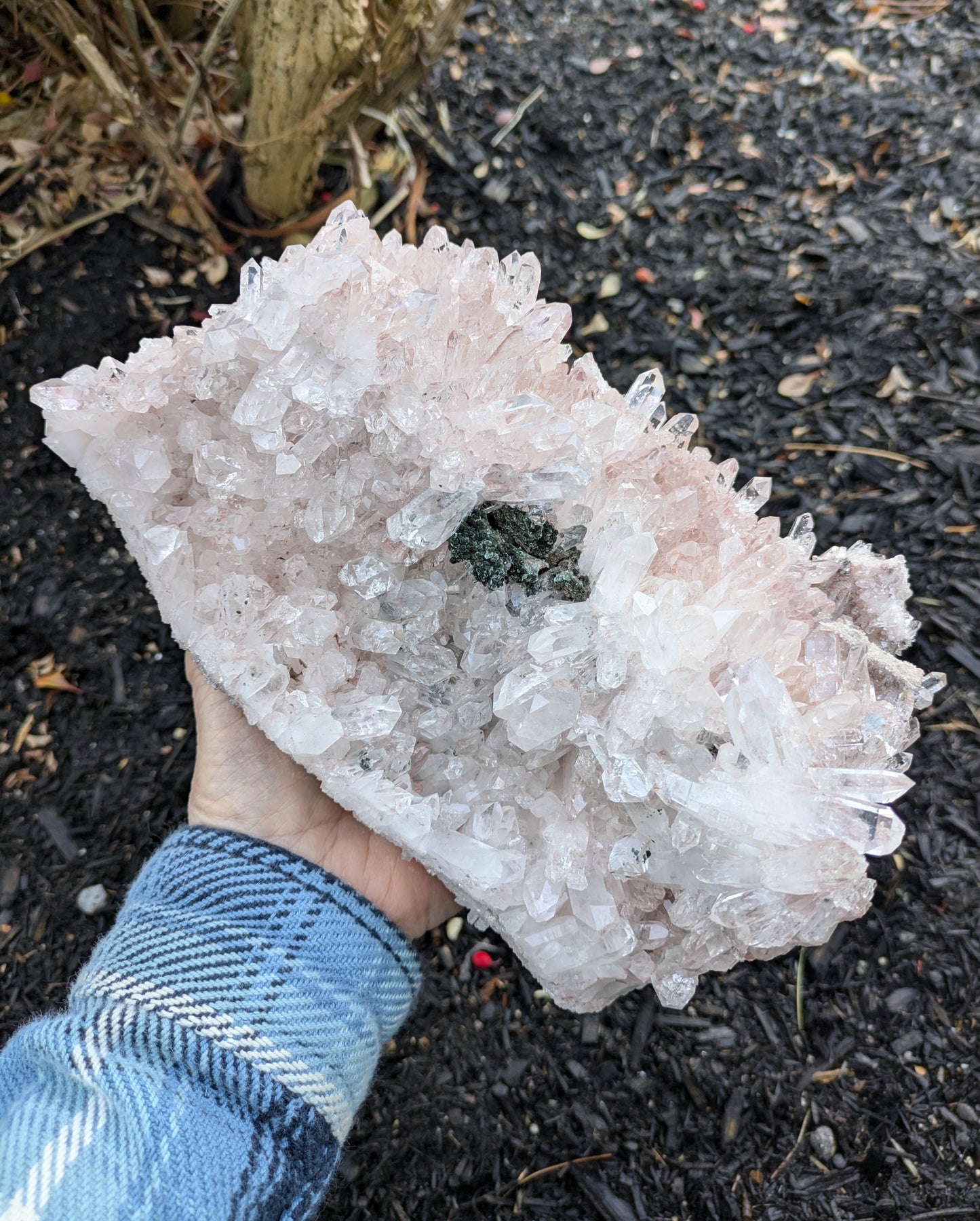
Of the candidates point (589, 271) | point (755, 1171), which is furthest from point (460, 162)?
point (755, 1171)

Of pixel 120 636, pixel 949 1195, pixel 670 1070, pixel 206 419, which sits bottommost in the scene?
pixel 949 1195

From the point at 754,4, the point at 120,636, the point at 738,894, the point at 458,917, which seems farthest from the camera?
the point at 754,4

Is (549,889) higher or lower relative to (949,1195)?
higher

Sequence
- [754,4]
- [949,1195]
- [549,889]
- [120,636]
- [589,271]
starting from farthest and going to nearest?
1. [754,4]
2. [589,271]
3. [120,636]
4. [949,1195]
5. [549,889]

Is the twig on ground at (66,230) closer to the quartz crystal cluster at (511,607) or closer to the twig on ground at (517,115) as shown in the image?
the twig on ground at (517,115)

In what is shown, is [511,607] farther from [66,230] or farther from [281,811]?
[66,230]

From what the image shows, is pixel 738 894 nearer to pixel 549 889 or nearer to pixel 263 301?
pixel 549 889

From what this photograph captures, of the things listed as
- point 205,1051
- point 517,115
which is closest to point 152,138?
point 517,115

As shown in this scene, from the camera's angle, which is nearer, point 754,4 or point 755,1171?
point 755,1171
